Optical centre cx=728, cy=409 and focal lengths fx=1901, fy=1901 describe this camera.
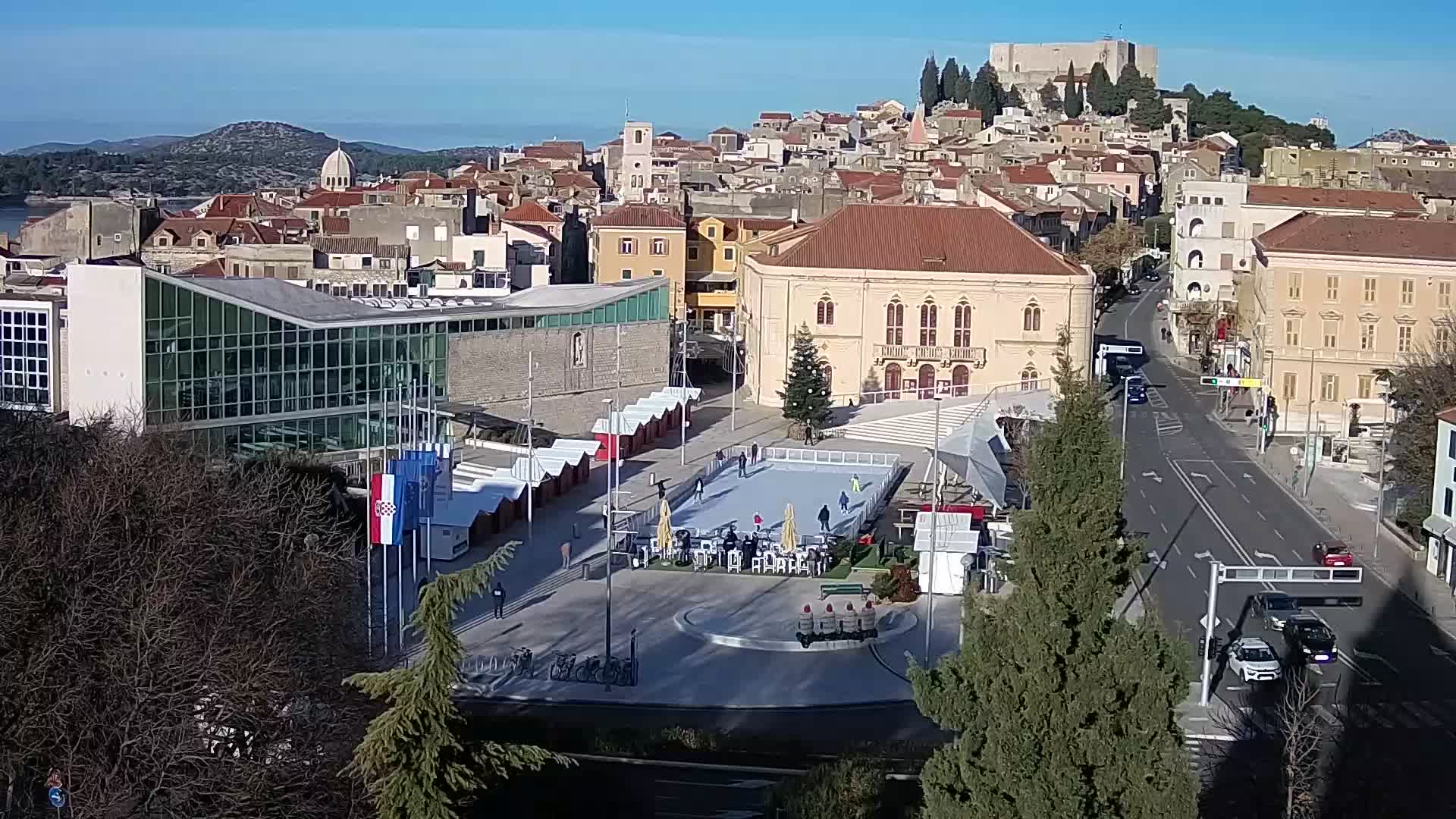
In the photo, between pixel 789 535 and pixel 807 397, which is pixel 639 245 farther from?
pixel 789 535

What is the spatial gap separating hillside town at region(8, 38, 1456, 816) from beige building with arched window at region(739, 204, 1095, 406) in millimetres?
74

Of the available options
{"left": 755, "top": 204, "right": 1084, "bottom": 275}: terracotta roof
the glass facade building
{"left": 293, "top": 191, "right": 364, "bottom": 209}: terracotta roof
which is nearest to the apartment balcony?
{"left": 755, "top": 204, "right": 1084, "bottom": 275}: terracotta roof

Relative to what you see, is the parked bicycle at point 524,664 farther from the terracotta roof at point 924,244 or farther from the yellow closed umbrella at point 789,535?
the terracotta roof at point 924,244

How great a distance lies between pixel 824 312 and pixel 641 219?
978 centimetres

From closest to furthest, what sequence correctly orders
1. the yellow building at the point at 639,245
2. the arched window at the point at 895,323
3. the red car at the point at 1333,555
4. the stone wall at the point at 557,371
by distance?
1. the red car at the point at 1333,555
2. the stone wall at the point at 557,371
3. the arched window at the point at 895,323
4. the yellow building at the point at 639,245

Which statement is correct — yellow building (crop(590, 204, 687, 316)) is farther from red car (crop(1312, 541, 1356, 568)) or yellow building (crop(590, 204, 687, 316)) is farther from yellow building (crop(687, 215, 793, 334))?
red car (crop(1312, 541, 1356, 568))

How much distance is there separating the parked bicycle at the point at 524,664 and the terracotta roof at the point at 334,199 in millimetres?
43971

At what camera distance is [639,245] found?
48969 mm

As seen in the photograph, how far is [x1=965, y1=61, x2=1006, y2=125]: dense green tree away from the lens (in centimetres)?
11279

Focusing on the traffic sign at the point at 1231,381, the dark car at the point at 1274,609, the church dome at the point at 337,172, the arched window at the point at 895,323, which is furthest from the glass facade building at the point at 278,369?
the church dome at the point at 337,172

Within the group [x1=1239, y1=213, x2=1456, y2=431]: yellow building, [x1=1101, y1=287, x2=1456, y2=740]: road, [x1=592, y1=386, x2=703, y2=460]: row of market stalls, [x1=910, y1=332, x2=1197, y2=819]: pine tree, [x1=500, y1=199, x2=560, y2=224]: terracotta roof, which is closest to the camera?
[x1=910, y1=332, x2=1197, y2=819]: pine tree

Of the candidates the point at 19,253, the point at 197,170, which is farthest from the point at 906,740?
the point at 197,170

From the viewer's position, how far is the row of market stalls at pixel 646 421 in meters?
34.1

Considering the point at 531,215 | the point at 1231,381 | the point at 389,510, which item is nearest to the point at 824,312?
the point at 1231,381
